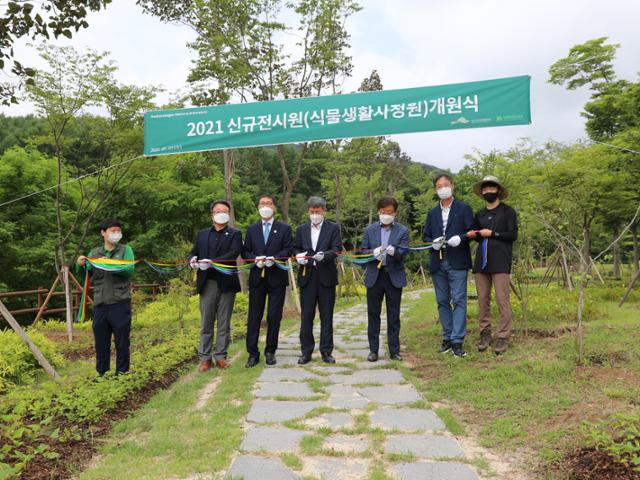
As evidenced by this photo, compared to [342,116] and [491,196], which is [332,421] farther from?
[342,116]

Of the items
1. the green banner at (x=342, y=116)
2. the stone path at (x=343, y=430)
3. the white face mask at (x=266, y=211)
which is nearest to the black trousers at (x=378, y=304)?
the stone path at (x=343, y=430)

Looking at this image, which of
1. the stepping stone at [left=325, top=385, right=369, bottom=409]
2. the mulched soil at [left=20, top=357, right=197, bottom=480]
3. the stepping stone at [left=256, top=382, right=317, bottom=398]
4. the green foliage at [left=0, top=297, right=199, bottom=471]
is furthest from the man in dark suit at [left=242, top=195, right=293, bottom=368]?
the mulched soil at [left=20, top=357, right=197, bottom=480]

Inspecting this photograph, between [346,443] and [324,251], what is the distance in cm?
247

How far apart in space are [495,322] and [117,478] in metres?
5.55

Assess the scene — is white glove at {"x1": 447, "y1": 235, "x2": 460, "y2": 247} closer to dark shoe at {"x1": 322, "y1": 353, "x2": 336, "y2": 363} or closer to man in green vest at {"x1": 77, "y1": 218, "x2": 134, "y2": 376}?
dark shoe at {"x1": 322, "y1": 353, "x2": 336, "y2": 363}

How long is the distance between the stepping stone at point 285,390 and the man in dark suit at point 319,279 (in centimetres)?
83

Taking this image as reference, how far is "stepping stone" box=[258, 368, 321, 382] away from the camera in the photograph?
4.51 m

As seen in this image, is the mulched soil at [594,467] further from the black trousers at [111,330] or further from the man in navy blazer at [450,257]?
the black trousers at [111,330]

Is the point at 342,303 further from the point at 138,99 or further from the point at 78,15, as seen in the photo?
the point at 78,15

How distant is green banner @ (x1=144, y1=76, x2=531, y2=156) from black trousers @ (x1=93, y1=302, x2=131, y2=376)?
9.01 feet

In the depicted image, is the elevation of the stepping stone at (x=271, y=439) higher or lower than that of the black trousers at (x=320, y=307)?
lower

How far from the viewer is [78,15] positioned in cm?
389

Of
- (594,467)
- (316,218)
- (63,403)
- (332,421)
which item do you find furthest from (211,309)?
(594,467)

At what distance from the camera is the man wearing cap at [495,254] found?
16.5 ft
